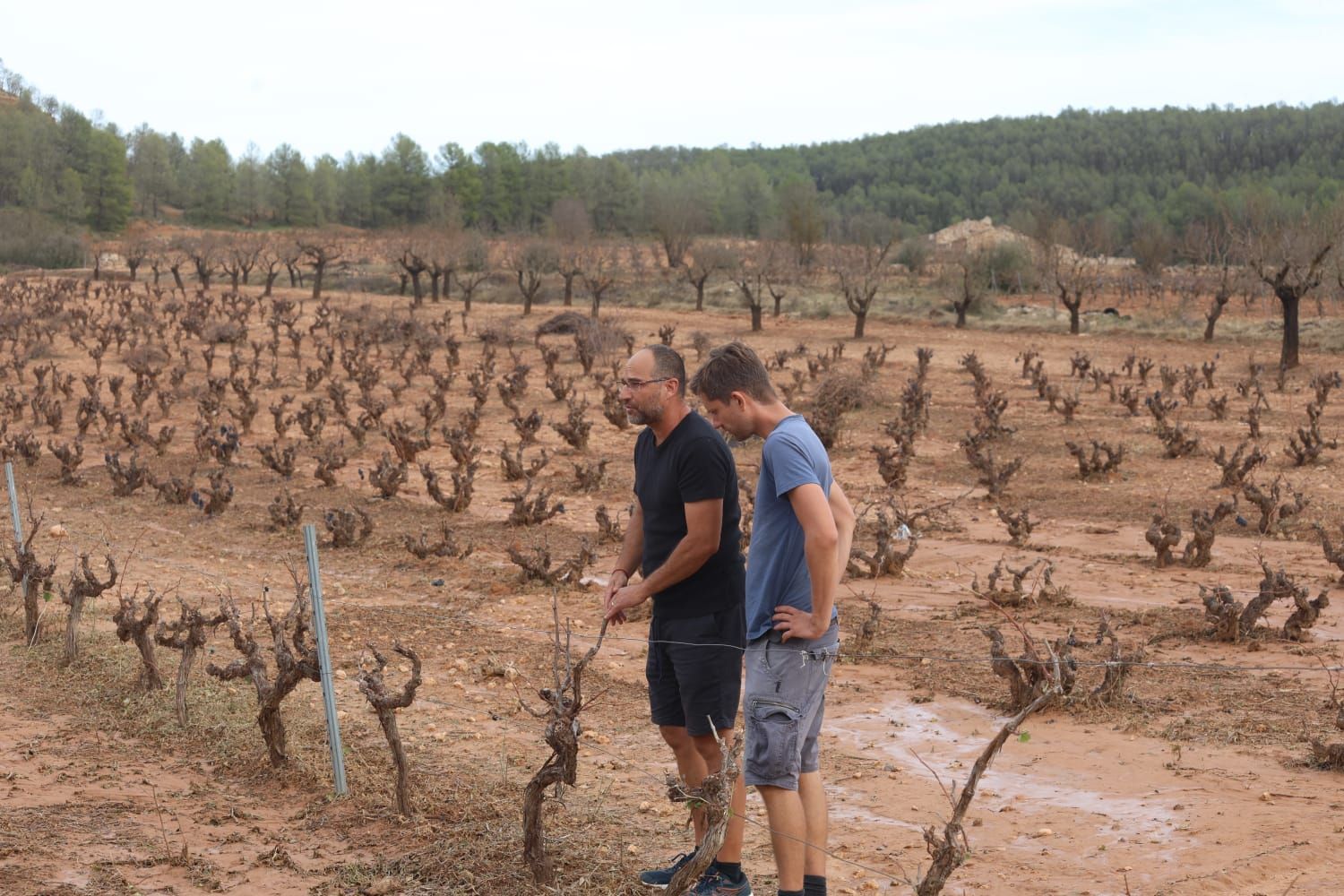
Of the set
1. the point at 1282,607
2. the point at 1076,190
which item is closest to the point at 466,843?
the point at 1282,607

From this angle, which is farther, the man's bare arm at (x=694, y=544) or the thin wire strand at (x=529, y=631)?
the thin wire strand at (x=529, y=631)

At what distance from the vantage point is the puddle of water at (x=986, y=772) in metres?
4.46

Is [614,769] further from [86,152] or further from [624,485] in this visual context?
[86,152]

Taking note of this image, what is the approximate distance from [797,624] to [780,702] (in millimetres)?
215

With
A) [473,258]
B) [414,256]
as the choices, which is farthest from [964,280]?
[473,258]

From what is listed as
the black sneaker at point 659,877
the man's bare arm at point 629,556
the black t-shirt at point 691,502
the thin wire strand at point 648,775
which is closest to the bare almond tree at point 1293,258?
the thin wire strand at point 648,775

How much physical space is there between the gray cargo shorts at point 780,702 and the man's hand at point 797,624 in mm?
54

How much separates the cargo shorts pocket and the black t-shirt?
423 mm

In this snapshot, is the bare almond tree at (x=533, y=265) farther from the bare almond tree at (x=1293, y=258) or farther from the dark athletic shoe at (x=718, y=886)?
the dark athletic shoe at (x=718, y=886)

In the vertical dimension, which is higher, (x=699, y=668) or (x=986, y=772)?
(x=699, y=668)

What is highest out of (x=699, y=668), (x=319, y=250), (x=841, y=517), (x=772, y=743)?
(x=319, y=250)

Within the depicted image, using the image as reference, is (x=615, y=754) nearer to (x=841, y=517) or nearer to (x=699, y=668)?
(x=699, y=668)

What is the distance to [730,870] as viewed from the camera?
11.8 feet

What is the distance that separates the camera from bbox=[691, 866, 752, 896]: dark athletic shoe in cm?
356
